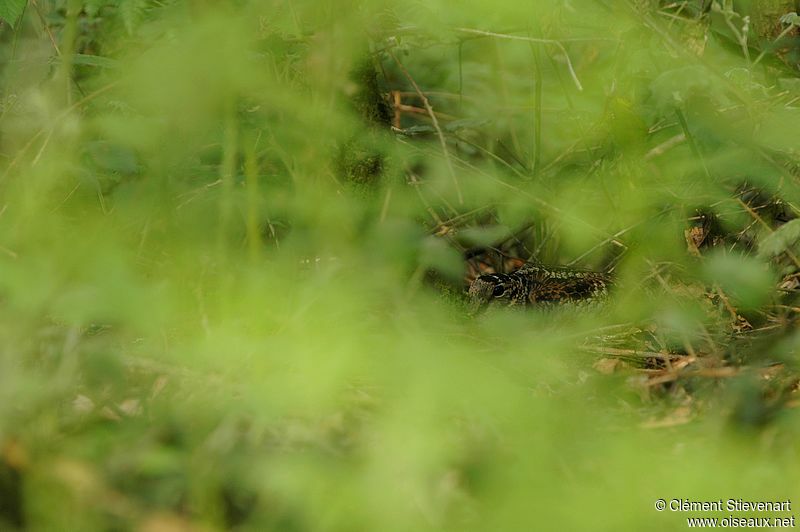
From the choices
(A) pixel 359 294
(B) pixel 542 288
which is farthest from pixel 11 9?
(B) pixel 542 288

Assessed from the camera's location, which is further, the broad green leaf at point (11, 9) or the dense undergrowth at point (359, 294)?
the broad green leaf at point (11, 9)

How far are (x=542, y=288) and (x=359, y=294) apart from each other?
194cm

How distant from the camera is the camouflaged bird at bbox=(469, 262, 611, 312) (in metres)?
3.02

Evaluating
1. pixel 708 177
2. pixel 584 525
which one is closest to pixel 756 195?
pixel 708 177

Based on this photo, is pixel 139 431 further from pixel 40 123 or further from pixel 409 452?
pixel 40 123

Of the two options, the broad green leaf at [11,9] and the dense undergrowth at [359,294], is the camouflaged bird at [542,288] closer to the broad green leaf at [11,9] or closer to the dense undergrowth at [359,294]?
the dense undergrowth at [359,294]

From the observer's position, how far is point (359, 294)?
126 cm

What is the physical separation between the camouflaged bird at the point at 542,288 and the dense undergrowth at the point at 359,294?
0.08 m

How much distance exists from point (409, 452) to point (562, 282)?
2188 millimetres

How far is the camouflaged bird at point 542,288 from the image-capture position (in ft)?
9.91

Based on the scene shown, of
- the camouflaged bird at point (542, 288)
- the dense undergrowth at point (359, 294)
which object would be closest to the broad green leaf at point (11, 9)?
the dense undergrowth at point (359, 294)

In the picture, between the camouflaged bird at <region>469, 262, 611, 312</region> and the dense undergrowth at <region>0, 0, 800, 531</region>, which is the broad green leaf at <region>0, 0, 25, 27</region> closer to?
the dense undergrowth at <region>0, 0, 800, 531</region>

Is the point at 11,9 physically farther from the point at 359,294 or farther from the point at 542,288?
the point at 542,288

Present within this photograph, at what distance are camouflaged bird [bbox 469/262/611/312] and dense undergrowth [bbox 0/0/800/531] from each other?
0.08 m
